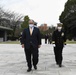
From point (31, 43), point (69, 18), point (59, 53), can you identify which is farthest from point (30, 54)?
point (69, 18)

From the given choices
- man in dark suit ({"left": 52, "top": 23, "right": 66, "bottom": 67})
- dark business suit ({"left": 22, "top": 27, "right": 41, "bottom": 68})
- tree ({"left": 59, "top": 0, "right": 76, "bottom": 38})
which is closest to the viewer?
dark business suit ({"left": 22, "top": 27, "right": 41, "bottom": 68})

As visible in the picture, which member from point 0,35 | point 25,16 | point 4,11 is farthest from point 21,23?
point 0,35

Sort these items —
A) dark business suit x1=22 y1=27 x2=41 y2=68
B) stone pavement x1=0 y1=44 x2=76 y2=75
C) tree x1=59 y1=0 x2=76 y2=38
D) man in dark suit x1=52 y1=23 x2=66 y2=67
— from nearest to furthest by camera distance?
stone pavement x1=0 y1=44 x2=76 y2=75 < dark business suit x1=22 y1=27 x2=41 y2=68 < man in dark suit x1=52 y1=23 x2=66 y2=67 < tree x1=59 y1=0 x2=76 y2=38

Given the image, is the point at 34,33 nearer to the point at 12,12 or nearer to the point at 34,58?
the point at 34,58

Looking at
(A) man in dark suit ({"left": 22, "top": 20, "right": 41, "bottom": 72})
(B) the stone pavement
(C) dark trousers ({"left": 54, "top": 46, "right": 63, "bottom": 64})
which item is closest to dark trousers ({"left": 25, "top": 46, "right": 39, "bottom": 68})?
(A) man in dark suit ({"left": 22, "top": 20, "right": 41, "bottom": 72})

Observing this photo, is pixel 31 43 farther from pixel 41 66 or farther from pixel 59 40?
pixel 41 66

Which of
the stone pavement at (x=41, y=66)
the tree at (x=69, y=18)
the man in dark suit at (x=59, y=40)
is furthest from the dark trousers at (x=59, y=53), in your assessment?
the tree at (x=69, y=18)

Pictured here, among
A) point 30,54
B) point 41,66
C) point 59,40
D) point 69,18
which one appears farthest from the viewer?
point 69,18

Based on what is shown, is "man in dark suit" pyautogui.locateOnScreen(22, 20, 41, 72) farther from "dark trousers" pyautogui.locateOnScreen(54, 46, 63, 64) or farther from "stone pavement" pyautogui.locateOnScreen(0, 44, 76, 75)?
"dark trousers" pyautogui.locateOnScreen(54, 46, 63, 64)

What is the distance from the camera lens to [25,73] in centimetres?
992

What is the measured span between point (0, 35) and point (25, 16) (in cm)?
3370

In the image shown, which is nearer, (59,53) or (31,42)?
(31,42)

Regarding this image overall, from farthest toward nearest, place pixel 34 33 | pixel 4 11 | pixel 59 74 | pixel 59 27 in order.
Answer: pixel 4 11 < pixel 59 27 < pixel 34 33 < pixel 59 74

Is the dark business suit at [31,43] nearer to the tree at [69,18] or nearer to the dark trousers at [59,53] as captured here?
the dark trousers at [59,53]
